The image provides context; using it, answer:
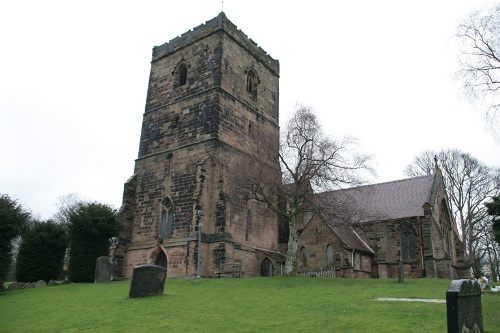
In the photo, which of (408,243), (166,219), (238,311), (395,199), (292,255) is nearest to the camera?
(238,311)

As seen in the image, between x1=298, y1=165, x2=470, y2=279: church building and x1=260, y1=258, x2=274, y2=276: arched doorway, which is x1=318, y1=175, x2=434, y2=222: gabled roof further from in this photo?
x1=260, y1=258, x2=274, y2=276: arched doorway

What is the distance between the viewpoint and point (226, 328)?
9.78m

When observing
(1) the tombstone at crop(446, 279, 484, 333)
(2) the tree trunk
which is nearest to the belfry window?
(2) the tree trunk

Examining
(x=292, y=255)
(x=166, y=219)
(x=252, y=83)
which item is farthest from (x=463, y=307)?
(x=252, y=83)

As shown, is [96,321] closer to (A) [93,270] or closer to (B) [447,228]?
(A) [93,270]

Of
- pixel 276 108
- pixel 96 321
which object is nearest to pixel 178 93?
pixel 276 108

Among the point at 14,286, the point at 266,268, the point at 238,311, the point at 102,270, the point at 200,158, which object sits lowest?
the point at 238,311

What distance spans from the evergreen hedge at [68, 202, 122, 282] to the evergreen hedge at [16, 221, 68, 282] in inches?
51.9

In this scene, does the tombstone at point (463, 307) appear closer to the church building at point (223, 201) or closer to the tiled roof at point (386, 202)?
the church building at point (223, 201)

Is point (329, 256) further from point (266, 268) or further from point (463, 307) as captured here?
point (463, 307)

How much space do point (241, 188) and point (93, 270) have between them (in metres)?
9.62

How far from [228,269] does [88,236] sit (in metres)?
8.68

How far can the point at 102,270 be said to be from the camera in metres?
23.5

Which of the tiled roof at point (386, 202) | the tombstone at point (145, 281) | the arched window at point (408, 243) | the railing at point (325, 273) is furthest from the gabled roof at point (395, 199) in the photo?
the tombstone at point (145, 281)
